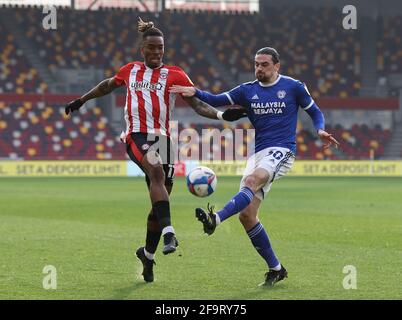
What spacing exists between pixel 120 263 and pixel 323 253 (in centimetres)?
270

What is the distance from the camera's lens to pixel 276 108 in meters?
8.34

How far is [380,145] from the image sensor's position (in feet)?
145

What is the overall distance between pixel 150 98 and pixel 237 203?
4.77ft

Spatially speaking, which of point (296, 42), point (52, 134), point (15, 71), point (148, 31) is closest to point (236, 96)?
point (148, 31)

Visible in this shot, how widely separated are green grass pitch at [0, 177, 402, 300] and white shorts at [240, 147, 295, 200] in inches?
39.1

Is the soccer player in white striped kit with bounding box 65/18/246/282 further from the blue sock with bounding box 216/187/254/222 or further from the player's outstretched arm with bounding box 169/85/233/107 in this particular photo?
the blue sock with bounding box 216/187/254/222

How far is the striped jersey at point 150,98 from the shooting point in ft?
27.3

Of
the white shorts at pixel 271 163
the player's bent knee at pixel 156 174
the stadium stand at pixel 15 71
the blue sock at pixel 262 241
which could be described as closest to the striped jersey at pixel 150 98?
the player's bent knee at pixel 156 174

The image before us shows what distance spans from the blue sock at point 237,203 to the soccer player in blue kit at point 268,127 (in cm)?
17

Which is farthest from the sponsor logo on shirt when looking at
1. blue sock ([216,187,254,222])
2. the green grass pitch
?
the green grass pitch

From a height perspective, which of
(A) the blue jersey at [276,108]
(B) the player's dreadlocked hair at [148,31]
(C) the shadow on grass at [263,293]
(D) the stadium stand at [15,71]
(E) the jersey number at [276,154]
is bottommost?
(C) the shadow on grass at [263,293]

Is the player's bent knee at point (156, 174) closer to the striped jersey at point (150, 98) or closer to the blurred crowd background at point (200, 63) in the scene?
the striped jersey at point (150, 98)

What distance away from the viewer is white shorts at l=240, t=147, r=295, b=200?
817 centimetres

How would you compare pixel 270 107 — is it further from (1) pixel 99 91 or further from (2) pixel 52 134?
(2) pixel 52 134
